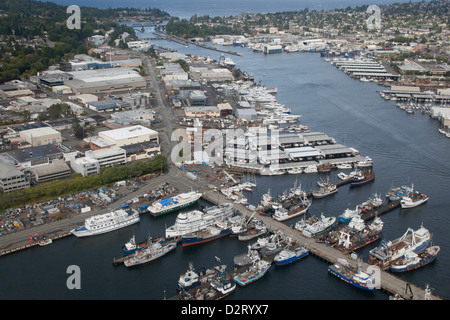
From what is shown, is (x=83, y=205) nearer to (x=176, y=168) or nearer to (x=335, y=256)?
(x=176, y=168)

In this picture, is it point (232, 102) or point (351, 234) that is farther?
point (232, 102)

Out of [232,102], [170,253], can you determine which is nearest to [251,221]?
[170,253]

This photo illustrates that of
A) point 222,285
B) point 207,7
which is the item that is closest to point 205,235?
point 222,285

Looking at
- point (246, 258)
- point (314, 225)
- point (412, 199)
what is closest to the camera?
point (246, 258)

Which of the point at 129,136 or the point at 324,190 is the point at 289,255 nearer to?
the point at 324,190

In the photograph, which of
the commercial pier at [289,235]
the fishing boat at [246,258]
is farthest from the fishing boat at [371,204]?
the fishing boat at [246,258]

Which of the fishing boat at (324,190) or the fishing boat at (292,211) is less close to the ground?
the fishing boat at (324,190)

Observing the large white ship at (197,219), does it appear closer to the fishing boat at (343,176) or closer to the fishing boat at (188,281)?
the fishing boat at (188,281)
